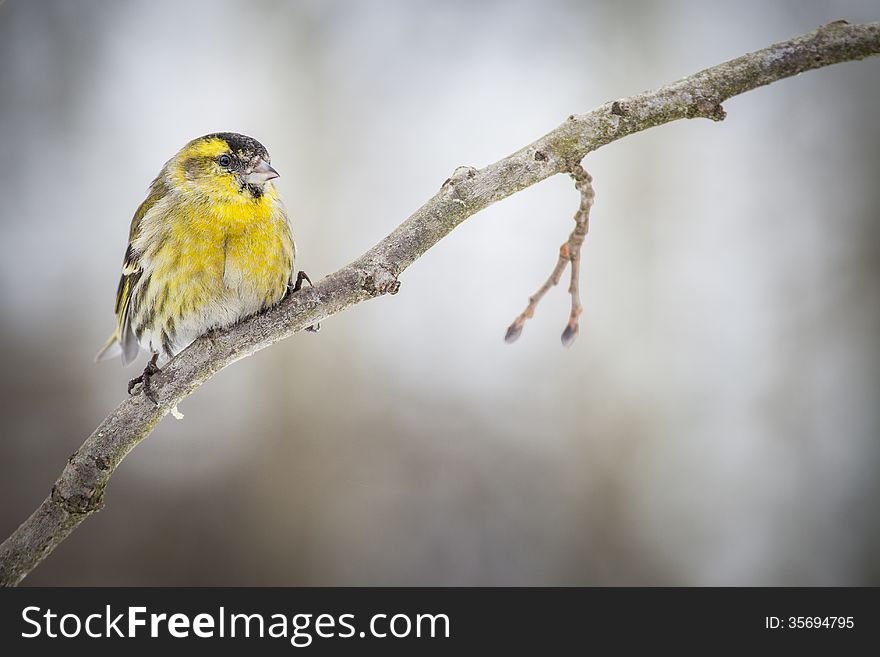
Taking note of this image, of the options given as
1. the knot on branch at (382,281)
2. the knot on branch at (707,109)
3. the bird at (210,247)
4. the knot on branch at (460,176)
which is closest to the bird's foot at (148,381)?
the bird at (210,247)

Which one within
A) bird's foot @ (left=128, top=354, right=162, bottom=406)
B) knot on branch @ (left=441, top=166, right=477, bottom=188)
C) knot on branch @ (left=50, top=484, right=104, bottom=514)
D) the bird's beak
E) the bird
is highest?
the bird's beak

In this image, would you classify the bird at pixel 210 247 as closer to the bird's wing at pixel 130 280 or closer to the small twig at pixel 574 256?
the bird's wing at pixel 130 280

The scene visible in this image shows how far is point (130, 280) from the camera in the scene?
1616 mm

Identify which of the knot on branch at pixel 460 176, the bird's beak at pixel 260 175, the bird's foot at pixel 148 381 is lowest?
the bird's foot at pixel 148 381

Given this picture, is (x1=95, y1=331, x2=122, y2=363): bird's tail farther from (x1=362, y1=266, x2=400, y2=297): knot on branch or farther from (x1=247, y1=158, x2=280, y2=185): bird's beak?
(x1=362, y1=266, x2=400, y2=297): knot on branch

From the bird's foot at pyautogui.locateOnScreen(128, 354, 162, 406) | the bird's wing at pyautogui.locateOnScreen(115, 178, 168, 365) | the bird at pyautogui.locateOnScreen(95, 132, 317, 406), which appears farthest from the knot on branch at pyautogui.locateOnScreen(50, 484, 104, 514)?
the bird's wing at pyautogui.locateOnScreen(115, 178, 168, 365)

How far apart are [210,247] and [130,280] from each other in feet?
0.89

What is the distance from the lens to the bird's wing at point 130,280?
159 cm

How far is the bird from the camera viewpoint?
141 centimetres

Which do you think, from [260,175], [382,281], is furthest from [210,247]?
[382,281]

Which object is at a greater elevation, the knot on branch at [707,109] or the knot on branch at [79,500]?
the knot on branch at [707,109]

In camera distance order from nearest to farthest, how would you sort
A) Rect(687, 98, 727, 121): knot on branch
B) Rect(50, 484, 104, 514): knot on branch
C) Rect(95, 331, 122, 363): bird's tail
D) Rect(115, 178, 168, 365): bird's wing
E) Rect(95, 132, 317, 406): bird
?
Rect(687, 98, 727, 121): knot on branch
Rect(50, 484, 104, 514): knot on branch
Rect(95, 132, 317, 406): bird
Rect(115, 178, 168, 365): bird's wing
Rect(95, 331, 122, 363): bird's tail
